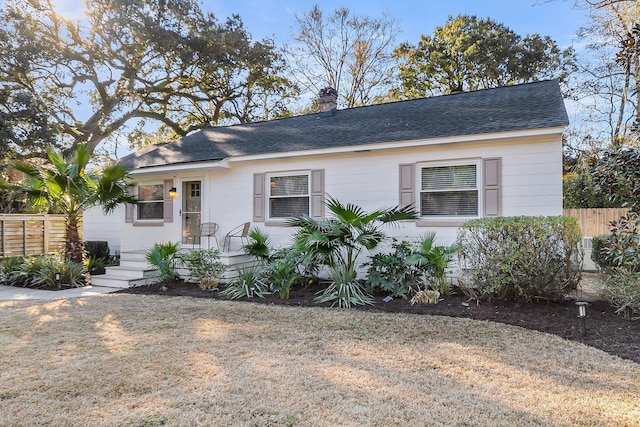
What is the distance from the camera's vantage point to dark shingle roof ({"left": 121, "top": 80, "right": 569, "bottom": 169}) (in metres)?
7.52

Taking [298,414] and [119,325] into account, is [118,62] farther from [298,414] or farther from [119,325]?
[298,414]

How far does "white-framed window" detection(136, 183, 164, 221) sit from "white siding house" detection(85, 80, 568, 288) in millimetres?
28

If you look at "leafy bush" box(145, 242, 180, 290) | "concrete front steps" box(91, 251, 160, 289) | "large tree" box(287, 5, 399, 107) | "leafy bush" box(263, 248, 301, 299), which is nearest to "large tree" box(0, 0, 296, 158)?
"large tree" box(287, 5, 399, 107)

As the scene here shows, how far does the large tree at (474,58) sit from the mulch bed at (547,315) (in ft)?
57.7

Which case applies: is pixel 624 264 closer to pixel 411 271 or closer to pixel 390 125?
pixel 411 271

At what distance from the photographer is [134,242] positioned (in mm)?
10859

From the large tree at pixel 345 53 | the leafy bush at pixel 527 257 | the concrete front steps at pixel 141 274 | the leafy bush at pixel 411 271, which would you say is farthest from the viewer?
the large tree at pixel 345 53

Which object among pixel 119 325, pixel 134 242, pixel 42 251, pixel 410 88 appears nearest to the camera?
A: pixel 119 325

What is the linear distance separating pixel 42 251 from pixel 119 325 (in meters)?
8.69

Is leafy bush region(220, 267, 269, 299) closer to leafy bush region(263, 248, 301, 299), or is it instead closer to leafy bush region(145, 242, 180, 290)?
leafy bush region(263, 248, 301, 299)

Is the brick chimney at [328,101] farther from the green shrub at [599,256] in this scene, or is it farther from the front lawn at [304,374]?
the front lawn at [304,374]

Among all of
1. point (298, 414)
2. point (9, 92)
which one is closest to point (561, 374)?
point (298, 414)

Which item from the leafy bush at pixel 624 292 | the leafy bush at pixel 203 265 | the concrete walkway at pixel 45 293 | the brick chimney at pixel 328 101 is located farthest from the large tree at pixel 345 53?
the leafy bush at pixel 624 292

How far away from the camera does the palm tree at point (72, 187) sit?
829cm
